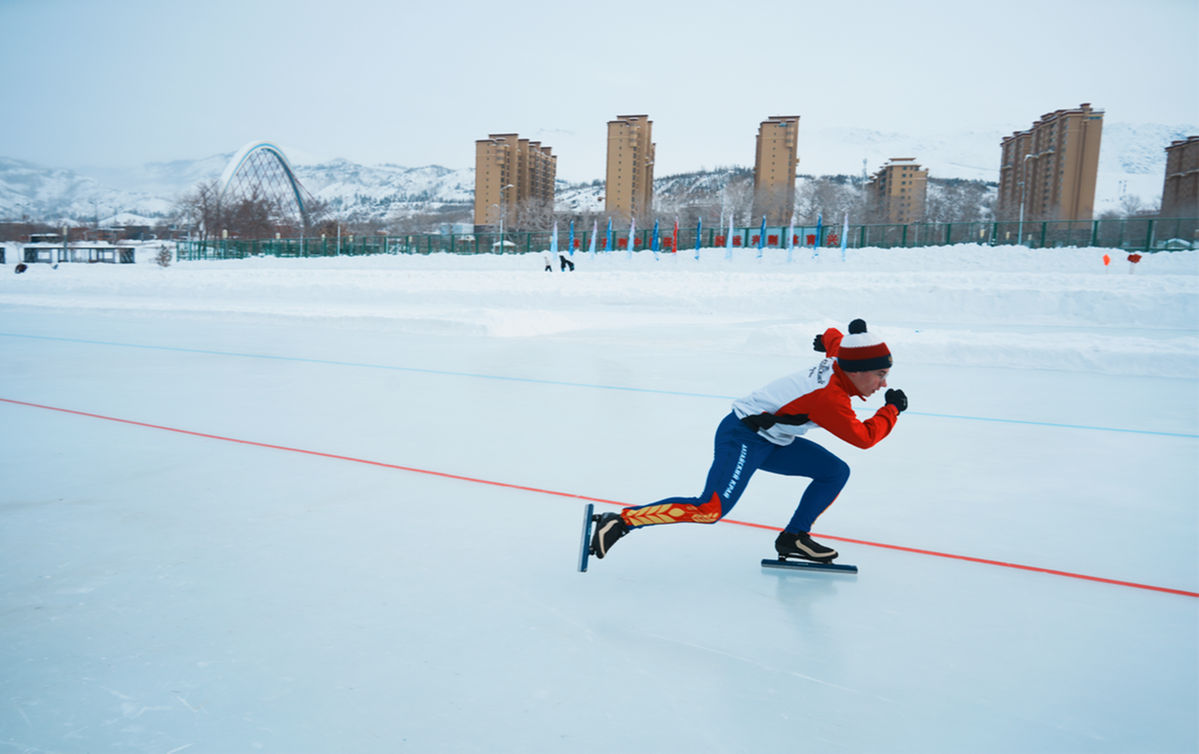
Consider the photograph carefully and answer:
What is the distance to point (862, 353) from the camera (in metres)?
2.85

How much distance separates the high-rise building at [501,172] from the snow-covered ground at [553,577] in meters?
99.2

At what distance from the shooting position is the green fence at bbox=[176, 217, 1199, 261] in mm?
29203

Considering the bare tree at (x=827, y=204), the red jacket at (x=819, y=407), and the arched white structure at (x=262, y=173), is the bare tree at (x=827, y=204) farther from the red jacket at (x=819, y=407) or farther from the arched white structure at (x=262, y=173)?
the red jacket at (x=819, y=407)

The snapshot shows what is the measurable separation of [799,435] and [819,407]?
0.40 metres

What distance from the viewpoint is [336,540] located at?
3637 millimetres

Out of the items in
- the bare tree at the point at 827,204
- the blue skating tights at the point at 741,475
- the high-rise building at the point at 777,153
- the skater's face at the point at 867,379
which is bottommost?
the blue skating tights at the point at 741,475

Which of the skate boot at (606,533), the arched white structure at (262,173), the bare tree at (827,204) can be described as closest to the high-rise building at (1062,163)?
the bare tree at (827,204)

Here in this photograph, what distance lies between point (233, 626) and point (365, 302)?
2229 centimetres

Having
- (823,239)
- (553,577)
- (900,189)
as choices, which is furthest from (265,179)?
(553,577)

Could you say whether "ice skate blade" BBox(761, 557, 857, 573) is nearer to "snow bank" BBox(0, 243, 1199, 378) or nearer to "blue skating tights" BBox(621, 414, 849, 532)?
"blue skating tights" BBox(621, 414, 849, 532)

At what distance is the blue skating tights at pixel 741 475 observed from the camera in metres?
3.19

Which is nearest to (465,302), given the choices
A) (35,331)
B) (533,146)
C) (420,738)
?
(35,331)

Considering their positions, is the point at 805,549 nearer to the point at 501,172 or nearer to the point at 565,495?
the point at 565,495

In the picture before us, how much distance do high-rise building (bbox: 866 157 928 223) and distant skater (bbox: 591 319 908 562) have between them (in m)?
94.2
